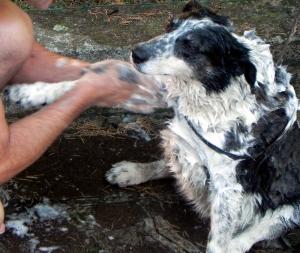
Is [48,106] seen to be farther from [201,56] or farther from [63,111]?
[201,56]

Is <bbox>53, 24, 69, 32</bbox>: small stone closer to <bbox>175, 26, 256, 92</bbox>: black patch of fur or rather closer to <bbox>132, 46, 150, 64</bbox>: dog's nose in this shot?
<bbox>132, 46, 150, 64</bbox>: dog's nose

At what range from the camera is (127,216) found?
4.03 metres

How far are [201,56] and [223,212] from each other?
950 millimetres

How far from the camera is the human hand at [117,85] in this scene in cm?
336

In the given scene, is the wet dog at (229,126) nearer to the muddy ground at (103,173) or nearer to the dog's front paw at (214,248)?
the dog's front paw at (214,248)

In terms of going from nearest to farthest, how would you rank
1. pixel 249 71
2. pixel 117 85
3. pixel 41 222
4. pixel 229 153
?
1. pixel 249 71
2. pixel 117 85
3. pixel 229 153
4. pixel 41 222

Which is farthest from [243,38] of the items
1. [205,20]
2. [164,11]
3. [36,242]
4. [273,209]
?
[164,11]

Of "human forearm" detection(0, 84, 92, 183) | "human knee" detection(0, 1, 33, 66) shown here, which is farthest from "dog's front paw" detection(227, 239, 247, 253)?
"human knee" detection(0, 1, 33, 66)

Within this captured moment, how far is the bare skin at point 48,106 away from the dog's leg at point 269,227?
975 mm

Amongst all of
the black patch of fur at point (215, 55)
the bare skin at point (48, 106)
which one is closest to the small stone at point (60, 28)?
the bare skin at point (48, 106)

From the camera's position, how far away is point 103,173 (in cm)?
434

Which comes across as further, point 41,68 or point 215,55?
point 41,68

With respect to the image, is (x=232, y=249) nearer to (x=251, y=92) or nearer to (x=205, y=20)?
(x=251, y=92)

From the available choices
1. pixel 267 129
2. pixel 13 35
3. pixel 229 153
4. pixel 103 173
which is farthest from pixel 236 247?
pixel 13 35
